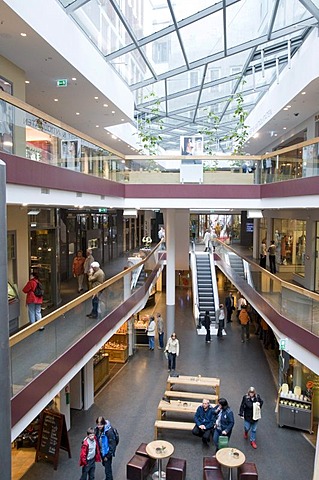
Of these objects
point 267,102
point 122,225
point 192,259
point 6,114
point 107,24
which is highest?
point 107,24

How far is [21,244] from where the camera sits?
36.7 feet

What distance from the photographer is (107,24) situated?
13328 mm

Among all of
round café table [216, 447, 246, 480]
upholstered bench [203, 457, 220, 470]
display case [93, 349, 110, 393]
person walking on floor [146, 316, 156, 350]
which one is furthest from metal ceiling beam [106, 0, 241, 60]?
upholstered bench [203, 457, 220, 470]

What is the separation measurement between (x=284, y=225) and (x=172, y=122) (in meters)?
11.8

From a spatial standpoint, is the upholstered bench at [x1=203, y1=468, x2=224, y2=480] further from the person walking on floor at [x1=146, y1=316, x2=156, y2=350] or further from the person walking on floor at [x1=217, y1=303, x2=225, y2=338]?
the person walking on floor at [x1=217, y1=303, x2=225, y2=338]

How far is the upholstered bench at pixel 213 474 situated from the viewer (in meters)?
7.92

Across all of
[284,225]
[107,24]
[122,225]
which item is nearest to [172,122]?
[122,225]

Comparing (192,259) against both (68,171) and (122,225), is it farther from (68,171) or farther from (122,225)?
(68,171)

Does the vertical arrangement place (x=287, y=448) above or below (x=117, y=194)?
below

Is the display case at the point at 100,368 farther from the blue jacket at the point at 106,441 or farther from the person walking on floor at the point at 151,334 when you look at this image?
the blue jacket at the point at 106,441

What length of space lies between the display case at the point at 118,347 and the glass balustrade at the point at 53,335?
12.4ft

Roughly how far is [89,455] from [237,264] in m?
12.5

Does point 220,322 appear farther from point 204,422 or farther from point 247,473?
point 247,473

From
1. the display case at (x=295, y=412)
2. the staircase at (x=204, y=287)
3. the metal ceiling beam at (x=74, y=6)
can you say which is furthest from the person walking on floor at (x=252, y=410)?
the metal ceiling beam at (x=74, y=6)
